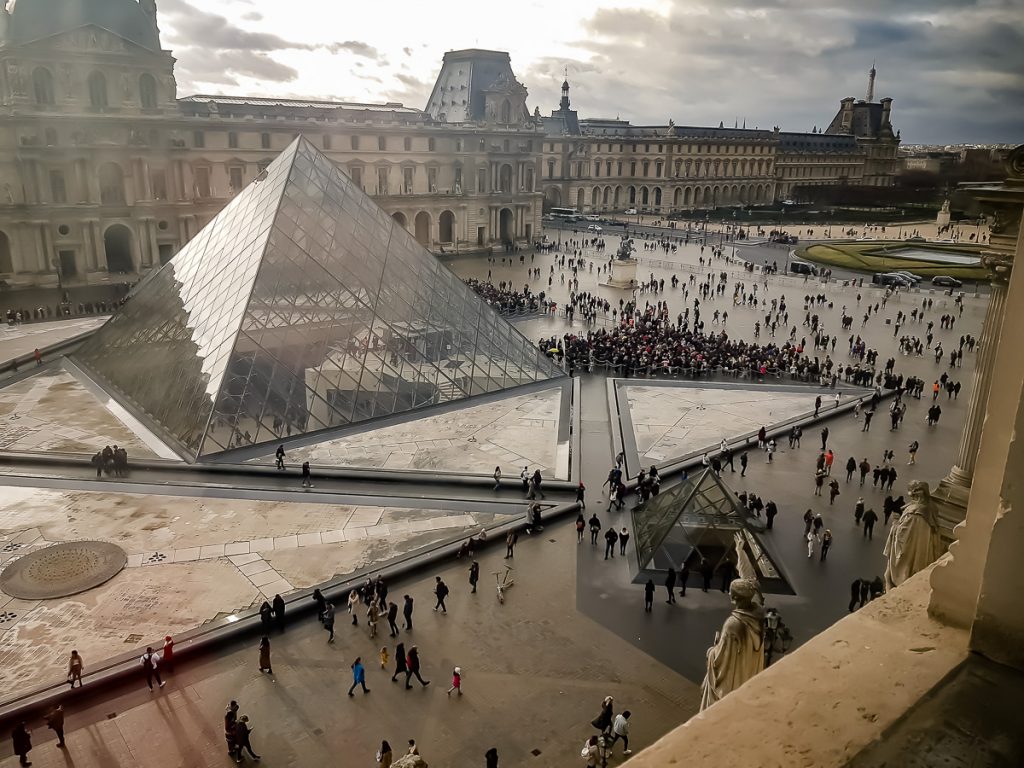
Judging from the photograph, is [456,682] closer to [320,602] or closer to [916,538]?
[320,602]

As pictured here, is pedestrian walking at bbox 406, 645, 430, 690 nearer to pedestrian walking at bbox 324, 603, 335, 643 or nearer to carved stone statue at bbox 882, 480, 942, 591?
pedestrian walking at bbox 324, 603, 335, 643

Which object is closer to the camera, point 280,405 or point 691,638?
point 691,638

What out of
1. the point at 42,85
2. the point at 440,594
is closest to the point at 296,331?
the point at 440,594

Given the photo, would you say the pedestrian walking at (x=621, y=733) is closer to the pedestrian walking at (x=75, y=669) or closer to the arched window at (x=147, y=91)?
the pedestrian walking at (x=75, y=669)

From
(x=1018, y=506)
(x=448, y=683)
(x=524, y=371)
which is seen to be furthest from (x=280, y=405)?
(x=1018, y=506)

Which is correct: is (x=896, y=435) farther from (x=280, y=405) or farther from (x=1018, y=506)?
(x=1018, y=506)

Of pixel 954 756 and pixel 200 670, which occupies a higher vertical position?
pixel 954 756

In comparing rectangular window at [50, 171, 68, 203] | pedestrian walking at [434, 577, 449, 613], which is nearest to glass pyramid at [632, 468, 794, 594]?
pedestrian walking at [434, 577, 449, 613]
